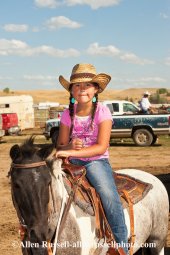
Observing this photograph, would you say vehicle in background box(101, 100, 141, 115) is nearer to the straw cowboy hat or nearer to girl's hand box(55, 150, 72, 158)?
the straw cowboy hat

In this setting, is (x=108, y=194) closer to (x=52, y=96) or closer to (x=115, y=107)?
(x=115, y=107)

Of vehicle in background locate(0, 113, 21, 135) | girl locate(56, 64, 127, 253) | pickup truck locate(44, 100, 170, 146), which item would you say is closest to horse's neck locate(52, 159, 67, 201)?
girl locate(56, 64, 127, 253)

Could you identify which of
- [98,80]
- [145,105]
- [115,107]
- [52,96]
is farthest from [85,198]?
[52,96]

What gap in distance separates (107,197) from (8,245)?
3.81 meters

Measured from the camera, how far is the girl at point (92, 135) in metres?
3.62

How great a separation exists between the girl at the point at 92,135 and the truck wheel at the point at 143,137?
15.6 meters

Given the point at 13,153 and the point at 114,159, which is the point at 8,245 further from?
the point at 114,159

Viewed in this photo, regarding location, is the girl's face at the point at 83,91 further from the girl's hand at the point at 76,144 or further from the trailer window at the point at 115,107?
the trailer window at the point at 115,107

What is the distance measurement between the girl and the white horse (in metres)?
0.25

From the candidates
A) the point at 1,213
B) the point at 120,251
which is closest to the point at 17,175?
the point at 120,251

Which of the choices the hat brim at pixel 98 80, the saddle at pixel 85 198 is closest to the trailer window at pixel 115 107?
the hat brim at pixel 98 80

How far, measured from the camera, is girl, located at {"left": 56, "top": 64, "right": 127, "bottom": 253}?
3.62 m

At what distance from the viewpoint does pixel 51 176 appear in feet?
10.3

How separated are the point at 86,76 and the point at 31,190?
1297 millimetres
